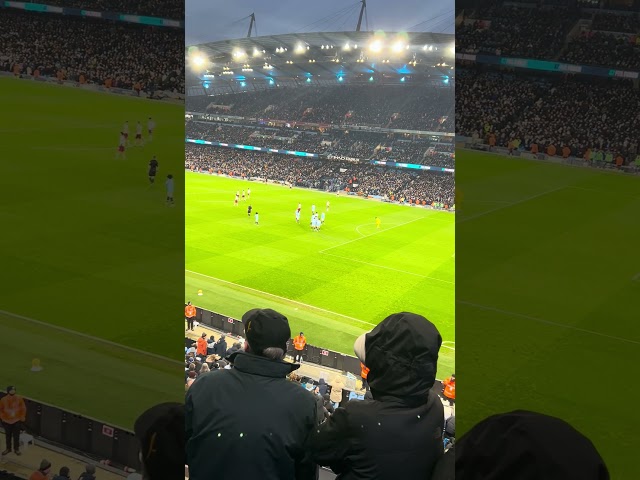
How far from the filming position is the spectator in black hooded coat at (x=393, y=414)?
1.54 m

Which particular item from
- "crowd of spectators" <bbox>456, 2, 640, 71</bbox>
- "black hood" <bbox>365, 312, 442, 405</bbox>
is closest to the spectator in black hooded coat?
"black hood" <bbox>365, 312, 442, 405</bbox>

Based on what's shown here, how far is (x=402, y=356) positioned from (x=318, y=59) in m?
53.7

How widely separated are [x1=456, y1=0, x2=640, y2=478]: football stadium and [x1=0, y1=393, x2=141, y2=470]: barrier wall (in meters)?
2.17

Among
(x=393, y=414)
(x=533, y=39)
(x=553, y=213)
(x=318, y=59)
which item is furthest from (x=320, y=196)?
(x=393, y=414)

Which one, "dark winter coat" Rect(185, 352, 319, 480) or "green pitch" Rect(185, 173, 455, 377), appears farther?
"green pitch" Rect(185, 173, 455, 377)

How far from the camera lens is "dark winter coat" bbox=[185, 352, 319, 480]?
1.69m

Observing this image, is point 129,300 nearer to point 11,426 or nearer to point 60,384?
point 60,384

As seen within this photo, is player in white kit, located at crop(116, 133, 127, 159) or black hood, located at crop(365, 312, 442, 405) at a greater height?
player in white kit, located at crop(116, 133, 127, 159)

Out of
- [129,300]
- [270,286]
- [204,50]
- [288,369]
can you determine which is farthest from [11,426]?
[204,50]

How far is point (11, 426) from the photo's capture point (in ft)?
14.5

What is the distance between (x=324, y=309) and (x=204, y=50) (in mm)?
40094

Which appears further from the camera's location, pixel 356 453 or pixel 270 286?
pixel 270 286

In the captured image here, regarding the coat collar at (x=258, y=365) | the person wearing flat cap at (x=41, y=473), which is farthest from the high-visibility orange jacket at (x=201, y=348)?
the coat collar at (x=258, y=365)

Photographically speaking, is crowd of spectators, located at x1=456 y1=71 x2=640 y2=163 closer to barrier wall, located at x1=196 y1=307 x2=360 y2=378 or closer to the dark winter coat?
barrier wall, located at x1=196 y1=307 x2=360 y2=378
